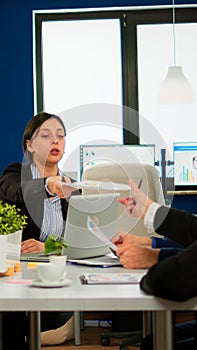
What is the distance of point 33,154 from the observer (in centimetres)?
296

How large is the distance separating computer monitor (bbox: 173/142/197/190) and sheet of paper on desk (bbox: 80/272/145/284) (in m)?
3.25

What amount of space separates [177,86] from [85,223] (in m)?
2.66

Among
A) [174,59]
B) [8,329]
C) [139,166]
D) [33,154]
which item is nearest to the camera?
[8,329]

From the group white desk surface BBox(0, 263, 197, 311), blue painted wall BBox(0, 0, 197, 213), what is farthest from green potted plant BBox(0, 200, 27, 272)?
blue painted wall BBox(0, 0, 197, 213)

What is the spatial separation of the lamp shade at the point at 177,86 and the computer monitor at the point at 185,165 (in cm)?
46

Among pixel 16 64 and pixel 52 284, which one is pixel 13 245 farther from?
pixel 16 64

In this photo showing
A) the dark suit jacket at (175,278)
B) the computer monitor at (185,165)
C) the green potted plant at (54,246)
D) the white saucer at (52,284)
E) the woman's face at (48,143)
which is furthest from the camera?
the computer monitor at (185,165)

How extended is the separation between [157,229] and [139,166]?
5.36 ft

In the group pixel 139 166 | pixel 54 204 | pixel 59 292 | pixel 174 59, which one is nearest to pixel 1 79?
pixel 174 59

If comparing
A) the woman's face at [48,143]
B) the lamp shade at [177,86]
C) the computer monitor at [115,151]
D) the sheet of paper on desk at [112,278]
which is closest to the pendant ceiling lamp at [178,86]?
the lamp shade at [177,86]

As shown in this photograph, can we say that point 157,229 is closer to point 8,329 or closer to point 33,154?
point 8,329

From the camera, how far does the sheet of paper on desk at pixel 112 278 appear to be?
1670 mm

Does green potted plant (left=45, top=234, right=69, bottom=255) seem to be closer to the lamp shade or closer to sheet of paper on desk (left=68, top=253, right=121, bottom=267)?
sheet of paper on desk (left=68, top=253, right=121, bottom=267)

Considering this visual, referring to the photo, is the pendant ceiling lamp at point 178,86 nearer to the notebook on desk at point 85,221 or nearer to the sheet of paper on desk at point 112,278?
the notebook on desk at point 85,221
